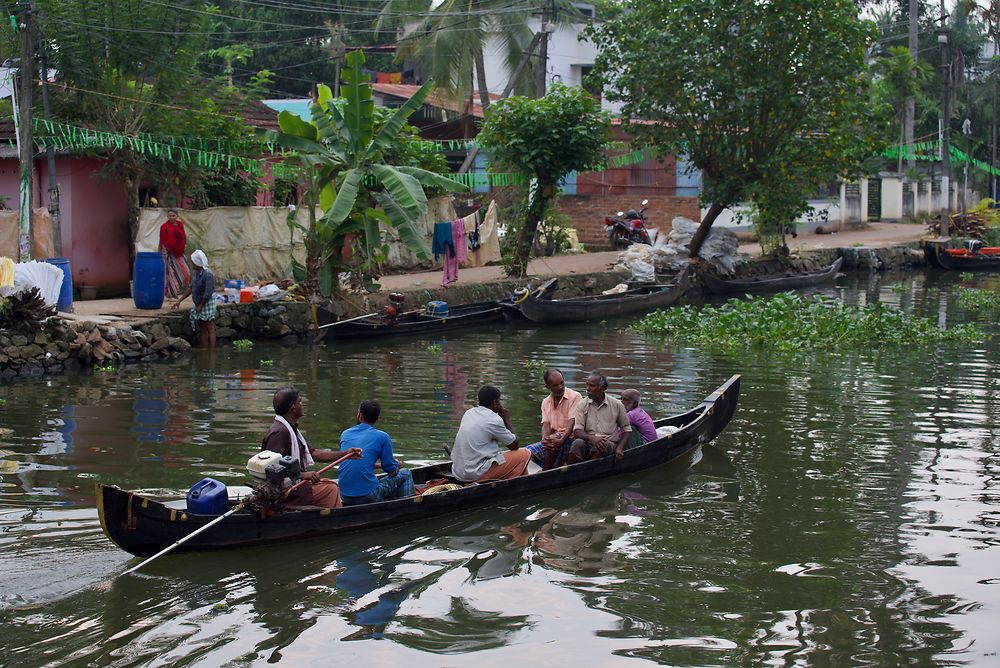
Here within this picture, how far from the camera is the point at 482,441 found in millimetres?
10055

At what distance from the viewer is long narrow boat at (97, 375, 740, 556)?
26.4 feet

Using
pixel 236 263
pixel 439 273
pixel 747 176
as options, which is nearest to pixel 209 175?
pixel 236 263

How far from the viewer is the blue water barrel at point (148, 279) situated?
19.7 meters

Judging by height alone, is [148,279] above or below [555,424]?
above

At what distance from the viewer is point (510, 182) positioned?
97.6ft

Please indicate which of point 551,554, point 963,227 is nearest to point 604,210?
point 963,227

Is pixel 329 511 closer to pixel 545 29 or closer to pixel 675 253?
pixel 545 29

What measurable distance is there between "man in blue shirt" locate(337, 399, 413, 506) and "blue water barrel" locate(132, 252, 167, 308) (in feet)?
38.5

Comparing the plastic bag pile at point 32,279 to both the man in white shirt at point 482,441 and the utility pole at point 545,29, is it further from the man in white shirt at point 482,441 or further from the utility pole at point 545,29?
the utility pole at point 545,29

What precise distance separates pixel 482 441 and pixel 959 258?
100.0ft

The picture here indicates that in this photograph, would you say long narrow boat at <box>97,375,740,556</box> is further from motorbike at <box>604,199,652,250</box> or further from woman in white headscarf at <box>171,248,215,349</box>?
motorbike at <box>604,199,652,250</box>

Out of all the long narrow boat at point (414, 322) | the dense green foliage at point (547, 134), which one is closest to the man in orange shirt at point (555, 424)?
the long narrow boat at point (414, 322)

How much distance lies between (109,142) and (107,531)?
13.4m

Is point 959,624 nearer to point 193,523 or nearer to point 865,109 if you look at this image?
point 193,523
